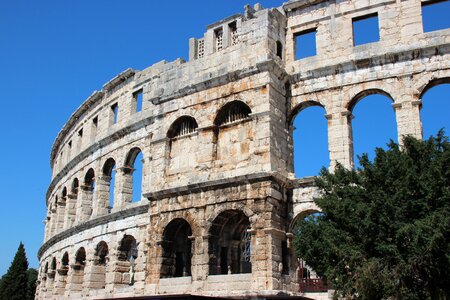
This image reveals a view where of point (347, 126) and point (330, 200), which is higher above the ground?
point (347, 126)

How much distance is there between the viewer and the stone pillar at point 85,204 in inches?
1001

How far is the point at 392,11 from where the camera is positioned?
1755cm

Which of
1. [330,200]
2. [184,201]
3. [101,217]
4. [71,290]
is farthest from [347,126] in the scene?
[71,290]

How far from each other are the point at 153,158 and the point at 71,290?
8.62 metres

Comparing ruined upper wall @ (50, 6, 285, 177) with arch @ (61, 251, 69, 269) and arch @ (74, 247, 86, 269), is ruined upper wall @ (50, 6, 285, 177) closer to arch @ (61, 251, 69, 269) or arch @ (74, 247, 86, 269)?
arch @ (74, 247, 86, 269)

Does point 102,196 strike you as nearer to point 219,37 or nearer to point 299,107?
point 219,37

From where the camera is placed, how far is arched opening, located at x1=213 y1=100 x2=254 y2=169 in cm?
1727

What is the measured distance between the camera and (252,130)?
1719cm

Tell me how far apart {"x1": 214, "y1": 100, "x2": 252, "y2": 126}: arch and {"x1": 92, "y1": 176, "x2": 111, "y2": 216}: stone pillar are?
8.25 m

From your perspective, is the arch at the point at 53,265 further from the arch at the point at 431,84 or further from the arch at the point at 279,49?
the arch at the point at 431,84

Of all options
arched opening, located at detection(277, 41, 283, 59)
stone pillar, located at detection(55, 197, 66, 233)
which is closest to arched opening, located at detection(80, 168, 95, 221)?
stone pillar, located at detection(55, 197, 66, 233)

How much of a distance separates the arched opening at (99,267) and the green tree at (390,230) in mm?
11703

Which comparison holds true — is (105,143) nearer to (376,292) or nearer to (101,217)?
(101,217)

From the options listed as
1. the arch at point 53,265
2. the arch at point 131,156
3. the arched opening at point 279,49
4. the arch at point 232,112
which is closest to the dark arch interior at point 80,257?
the arch at point 53,265
